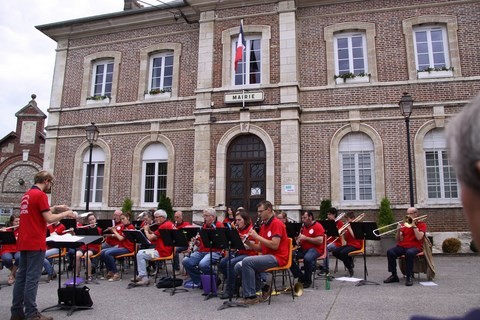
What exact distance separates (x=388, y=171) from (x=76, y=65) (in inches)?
527

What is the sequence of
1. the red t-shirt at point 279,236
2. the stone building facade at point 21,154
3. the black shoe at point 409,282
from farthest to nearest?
the stone building facade at point 21,154, the black shoe at point 409,282, the red t-shirt at point 279,236

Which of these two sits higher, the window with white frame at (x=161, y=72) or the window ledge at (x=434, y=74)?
the window with white frame at (x=161, y=72)

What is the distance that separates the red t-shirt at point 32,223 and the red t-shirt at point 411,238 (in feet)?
21.8

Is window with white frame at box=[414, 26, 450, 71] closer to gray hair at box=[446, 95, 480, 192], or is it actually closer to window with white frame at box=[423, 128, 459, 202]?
window with white frame at box=[423, 128, 459, 202]

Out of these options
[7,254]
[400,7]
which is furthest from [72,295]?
[400,7]

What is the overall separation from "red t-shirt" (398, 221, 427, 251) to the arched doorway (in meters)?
6.03

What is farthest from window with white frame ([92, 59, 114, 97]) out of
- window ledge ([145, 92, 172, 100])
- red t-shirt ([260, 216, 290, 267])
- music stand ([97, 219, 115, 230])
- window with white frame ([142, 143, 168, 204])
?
red t-shirt ([260, 216, 290, 267])

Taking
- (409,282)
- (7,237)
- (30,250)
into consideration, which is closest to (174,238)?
(30,250)

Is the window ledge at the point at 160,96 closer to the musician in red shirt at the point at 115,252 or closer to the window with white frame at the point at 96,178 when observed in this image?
the window with white frame at the point at 96,178

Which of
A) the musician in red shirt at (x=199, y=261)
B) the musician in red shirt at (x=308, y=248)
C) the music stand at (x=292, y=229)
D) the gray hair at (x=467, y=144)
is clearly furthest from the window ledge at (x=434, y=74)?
the gray hair at (x=467, y=144)

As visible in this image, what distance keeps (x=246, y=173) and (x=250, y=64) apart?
402 cm

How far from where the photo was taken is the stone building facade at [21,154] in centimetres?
2483

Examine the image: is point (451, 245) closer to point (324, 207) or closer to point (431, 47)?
point (324, 207)

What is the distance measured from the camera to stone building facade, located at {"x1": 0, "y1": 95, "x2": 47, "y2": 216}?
81.5ft
